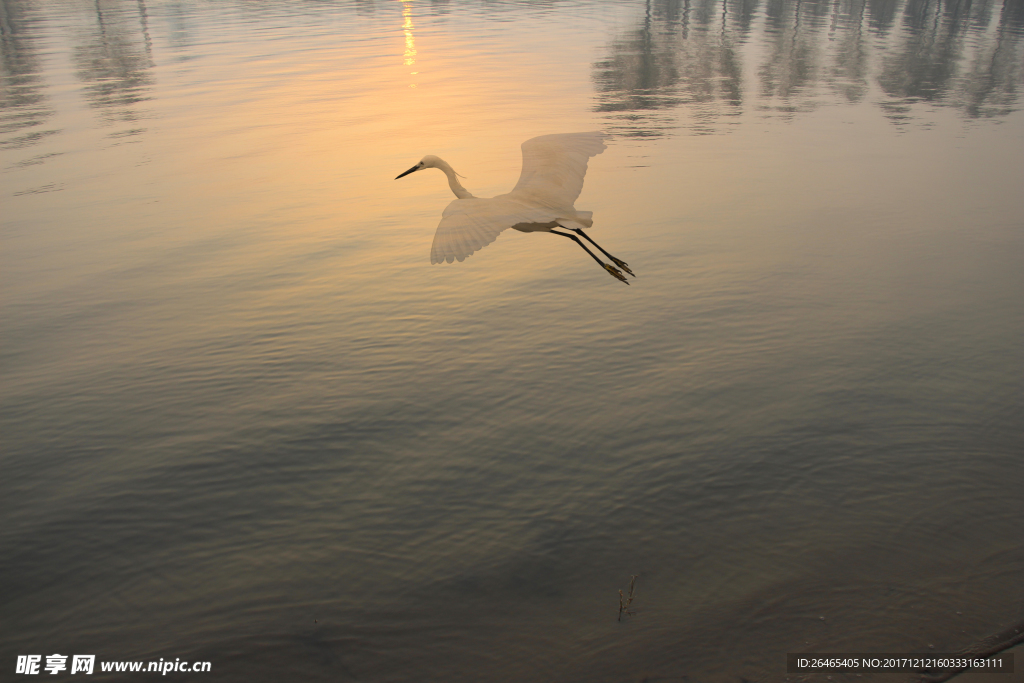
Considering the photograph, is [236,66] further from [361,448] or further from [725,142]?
[361,448]

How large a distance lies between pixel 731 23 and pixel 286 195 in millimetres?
40045

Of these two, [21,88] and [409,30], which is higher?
[409,30]

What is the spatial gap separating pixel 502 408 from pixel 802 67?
84.2 ft

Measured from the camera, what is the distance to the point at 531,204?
7109 mm

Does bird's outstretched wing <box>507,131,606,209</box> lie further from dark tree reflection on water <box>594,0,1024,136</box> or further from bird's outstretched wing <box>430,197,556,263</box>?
dark tree reflection on water <box>594,0,1024,136</box>

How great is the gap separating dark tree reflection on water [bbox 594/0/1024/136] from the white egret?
9965 mm

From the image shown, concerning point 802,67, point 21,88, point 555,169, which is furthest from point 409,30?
point 555,169

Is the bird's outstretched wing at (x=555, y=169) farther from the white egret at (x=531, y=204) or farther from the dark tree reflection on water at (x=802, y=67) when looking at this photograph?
the dark tree reflection on water at (x=802, y=67)

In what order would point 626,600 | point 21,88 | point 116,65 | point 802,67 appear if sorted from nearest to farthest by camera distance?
point 626,600, point 21,88, point 116,65, point 802,67

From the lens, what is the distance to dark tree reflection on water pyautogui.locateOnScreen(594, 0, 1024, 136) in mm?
20688

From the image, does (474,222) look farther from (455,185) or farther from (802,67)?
(802,67)

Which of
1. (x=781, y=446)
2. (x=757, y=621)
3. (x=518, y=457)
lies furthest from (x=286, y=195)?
(x=757, y=621)

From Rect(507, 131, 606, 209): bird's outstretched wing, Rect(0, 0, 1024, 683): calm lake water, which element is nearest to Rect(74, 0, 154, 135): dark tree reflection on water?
Rect(0, 0, 1024, 683): calm lake water

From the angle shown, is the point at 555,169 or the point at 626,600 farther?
the point at 555,169
